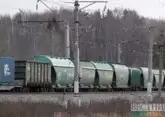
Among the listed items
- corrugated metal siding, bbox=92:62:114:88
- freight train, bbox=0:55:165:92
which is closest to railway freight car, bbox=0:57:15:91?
freight train, bbox=0:55:165:92

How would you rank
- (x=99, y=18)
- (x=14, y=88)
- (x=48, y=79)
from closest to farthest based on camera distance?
(x=14, y=88) < (x=48, y=79) < (x=99, y=18)

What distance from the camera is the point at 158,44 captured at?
126ft

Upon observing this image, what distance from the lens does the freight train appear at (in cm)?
3253

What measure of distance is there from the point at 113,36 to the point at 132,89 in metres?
33.7

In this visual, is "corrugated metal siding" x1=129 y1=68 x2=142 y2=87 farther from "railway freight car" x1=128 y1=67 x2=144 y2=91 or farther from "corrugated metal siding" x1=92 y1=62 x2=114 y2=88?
"corrugated metal siding" x1=92 y1=62 x2=114 y2=88

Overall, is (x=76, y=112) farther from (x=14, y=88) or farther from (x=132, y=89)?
(x=132, y=89)

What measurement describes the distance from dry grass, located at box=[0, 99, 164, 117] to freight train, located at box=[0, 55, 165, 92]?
36.4 ft

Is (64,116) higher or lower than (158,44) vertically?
lower

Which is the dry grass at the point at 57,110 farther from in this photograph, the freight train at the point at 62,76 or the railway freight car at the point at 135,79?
the railway freight car at the point at 135,79

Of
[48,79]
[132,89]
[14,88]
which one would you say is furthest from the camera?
[132,89]

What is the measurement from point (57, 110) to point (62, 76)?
17455mm

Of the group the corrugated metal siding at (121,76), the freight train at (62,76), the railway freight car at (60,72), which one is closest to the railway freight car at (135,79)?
the freight train at (62,76)

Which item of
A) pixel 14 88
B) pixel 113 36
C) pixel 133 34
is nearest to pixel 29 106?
pixel 14 88
